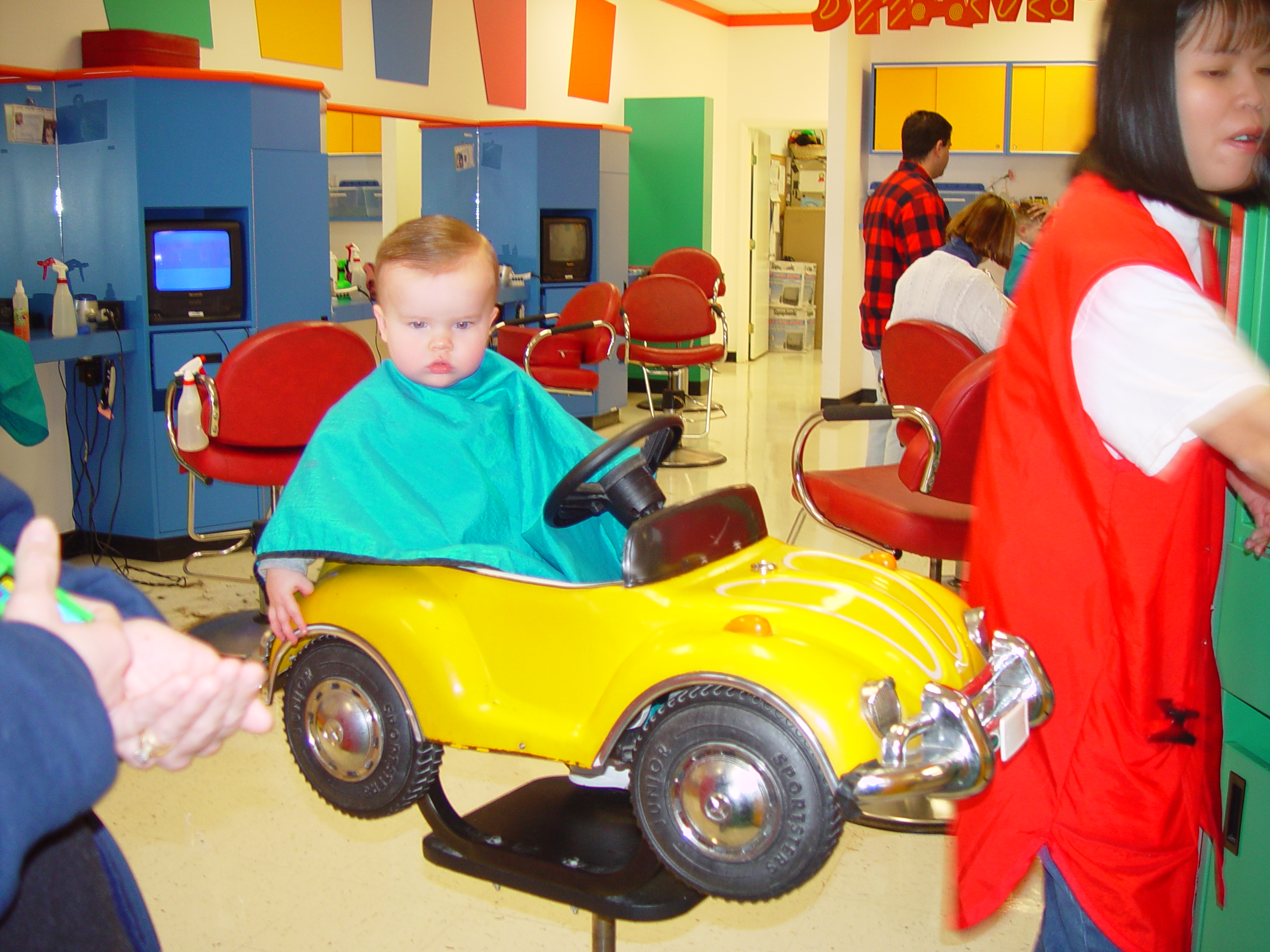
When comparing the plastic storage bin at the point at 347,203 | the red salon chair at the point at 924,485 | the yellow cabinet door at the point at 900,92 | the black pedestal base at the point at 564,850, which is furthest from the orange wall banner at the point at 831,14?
the black pedestal base at the point at 564,850

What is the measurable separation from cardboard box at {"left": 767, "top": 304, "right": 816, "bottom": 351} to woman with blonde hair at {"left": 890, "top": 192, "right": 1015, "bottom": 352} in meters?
8.50

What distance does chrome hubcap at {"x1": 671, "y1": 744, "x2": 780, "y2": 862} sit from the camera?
0.97 meters

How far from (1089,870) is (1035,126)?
828 centimetres

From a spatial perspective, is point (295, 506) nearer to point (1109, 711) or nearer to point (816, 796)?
point (816, 796)

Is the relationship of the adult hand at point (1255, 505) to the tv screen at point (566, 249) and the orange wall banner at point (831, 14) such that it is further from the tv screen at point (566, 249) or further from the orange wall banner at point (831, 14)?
the tv screen at point (566, 249)

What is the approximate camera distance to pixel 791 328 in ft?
40.9

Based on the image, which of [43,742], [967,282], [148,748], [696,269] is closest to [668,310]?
[696,269]

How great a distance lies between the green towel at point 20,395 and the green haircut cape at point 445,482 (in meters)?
2.72

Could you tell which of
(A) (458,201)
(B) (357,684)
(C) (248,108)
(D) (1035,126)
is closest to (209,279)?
(C) (248,108)

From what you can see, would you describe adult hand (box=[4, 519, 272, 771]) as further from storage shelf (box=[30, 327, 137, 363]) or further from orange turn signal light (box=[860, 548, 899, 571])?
storage shelf (box=[30, 327, 137, 363])

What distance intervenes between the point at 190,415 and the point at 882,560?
Answer: 273 cm

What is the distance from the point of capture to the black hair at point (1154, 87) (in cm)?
101

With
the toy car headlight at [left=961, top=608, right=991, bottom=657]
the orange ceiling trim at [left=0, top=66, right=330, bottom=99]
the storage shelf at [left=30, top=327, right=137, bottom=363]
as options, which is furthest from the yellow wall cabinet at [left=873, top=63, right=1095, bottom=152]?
the toy car headlight at [left=961, top=608, right=991, bottom=657]

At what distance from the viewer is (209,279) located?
473 cm
